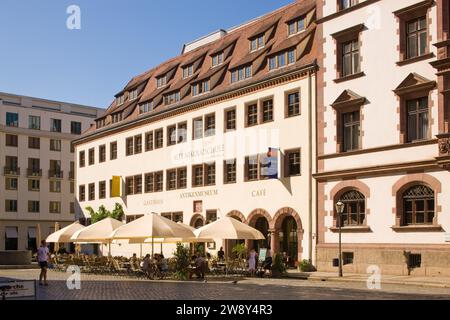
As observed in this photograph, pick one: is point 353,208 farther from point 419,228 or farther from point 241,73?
point 241,73

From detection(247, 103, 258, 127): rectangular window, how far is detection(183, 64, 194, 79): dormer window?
37.5 ft

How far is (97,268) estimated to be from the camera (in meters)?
38.6

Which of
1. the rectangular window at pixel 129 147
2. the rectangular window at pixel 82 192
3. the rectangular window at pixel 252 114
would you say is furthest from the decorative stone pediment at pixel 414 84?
the rectangular window at pixel 82 192

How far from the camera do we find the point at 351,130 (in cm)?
3600

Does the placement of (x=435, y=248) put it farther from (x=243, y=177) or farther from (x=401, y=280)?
(x=243, y=177)

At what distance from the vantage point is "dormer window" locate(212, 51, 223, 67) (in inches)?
2014

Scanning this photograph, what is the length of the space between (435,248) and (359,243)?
4692mm

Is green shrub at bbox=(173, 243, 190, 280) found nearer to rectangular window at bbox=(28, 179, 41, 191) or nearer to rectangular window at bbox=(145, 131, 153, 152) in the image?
rectangular window at bbox=(145, 131, 153, 152)

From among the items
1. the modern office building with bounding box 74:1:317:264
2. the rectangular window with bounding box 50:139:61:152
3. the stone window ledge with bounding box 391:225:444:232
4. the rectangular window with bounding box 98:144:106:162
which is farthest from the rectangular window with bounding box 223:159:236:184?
the rectangular window with bounding box 50:139:61:152

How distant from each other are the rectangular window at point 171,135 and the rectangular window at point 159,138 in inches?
40.2

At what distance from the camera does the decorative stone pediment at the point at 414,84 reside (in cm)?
3153

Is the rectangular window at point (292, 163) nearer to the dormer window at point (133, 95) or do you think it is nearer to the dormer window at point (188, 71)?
the dormer window at point (188, 71)

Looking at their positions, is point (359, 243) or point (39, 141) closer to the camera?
point (359, 243)
